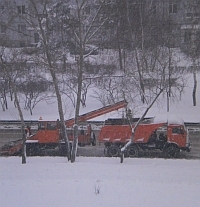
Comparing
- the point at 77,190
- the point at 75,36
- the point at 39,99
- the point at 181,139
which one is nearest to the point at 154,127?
the point at 181,139

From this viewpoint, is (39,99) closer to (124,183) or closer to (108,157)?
(108,157)

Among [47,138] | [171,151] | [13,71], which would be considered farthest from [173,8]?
[47,138]

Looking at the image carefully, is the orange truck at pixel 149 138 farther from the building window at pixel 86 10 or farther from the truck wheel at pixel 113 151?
the building window at pixel 86 10

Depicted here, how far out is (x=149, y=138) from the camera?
1573cm

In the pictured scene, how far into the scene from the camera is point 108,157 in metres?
15.2

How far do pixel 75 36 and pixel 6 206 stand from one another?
292 inches

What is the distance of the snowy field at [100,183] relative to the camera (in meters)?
8.16

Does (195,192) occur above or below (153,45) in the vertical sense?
below

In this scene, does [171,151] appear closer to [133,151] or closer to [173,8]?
[133,151]

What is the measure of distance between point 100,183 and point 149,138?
6249 mm

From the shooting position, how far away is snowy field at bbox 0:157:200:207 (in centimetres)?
816

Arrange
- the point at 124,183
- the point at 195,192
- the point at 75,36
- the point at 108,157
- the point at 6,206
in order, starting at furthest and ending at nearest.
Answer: the point at 108,157 → the point at 75,36 → the point at 124,183 → the point at 195,192 → the point at 6,206

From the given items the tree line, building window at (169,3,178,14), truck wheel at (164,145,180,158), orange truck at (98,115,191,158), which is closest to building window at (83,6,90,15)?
the tree line

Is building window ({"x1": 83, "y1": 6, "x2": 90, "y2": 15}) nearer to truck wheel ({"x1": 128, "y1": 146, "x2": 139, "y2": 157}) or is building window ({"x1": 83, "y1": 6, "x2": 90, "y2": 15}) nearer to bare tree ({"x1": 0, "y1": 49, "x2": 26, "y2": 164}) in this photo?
bare tree ({"x1": 0, "y1": 49, "x2": 26, "y2": 164})
